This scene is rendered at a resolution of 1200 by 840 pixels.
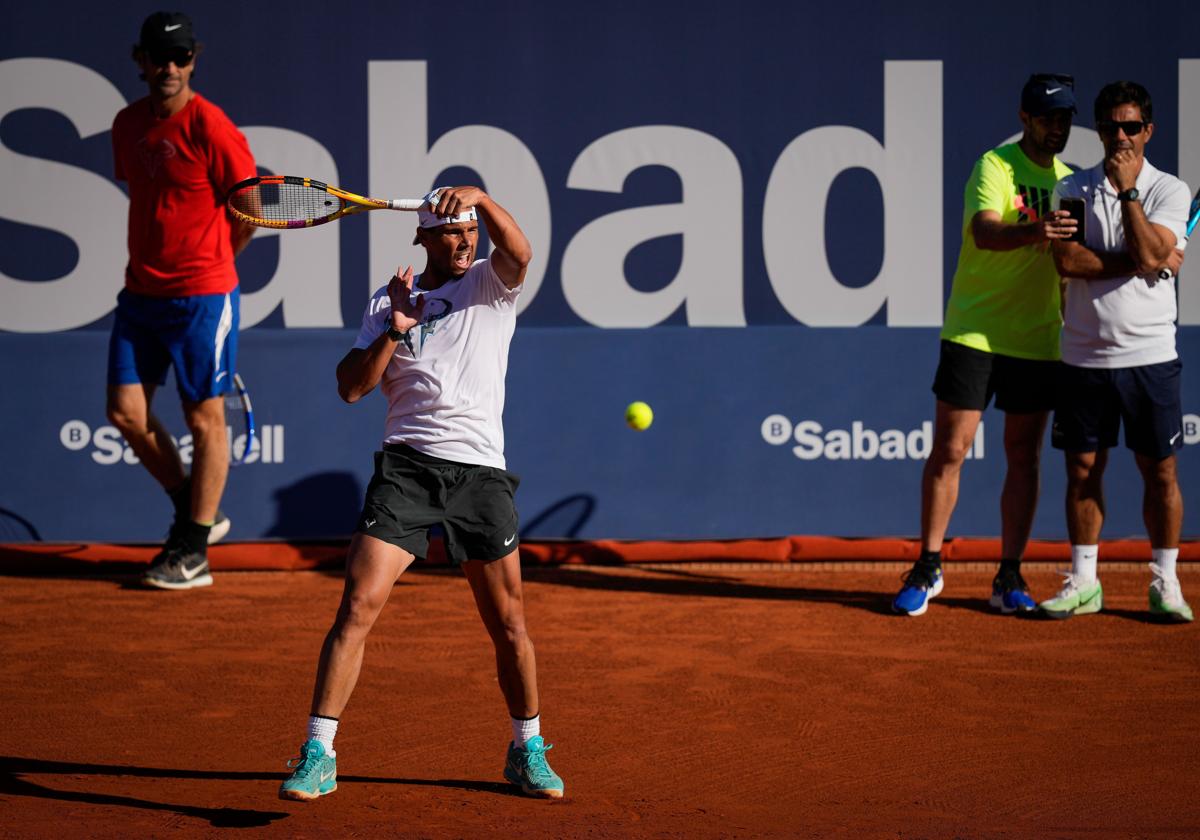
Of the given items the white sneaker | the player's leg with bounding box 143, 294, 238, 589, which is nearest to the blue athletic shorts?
the player's leg with bounding box 143, 294, 238, 589

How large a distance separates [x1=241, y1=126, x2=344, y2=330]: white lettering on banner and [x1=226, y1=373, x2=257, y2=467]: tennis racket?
0.37 metres

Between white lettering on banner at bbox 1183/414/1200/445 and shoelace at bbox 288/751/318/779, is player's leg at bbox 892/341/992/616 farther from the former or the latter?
shoelace at bbox 288/751/318/779

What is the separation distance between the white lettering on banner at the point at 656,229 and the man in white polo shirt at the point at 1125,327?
1.90 metres

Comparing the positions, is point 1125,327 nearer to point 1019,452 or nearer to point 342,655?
point 1019,452

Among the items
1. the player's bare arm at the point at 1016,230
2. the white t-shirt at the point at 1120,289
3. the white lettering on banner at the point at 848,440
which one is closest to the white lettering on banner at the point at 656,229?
the white lettering on banner at the point at 848,440

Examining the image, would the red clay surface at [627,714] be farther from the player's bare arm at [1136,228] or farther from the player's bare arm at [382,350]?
the player's bare arm at [1136,228]

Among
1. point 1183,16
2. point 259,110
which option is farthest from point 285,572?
point 1183,16

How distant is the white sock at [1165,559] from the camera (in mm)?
6090

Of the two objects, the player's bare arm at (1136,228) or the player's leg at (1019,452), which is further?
the player's leg at (1019,452)

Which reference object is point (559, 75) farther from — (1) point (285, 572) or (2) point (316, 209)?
Result: (2) point (316, 209)

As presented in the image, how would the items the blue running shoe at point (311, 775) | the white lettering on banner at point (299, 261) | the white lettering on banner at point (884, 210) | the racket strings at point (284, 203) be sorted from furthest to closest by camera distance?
the white lettering on banner at point (884, 210), the white lettering on banner at point (299, 261), the racket strings at point (284, 203), the blue running shoe at point (311, 775)

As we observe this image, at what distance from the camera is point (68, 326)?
725 cm

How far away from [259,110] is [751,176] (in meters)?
2.33

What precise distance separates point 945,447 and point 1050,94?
140 cm
